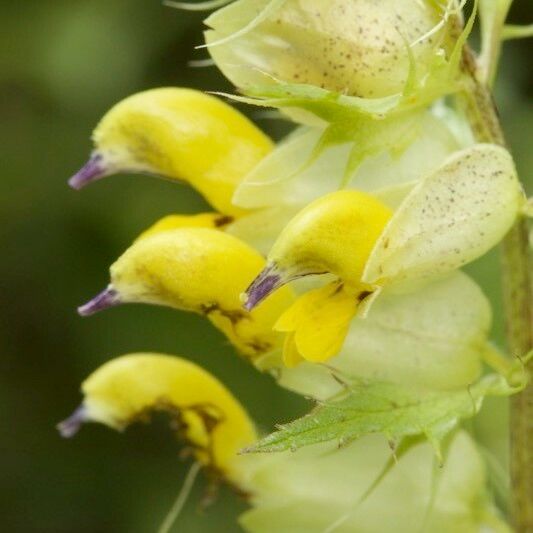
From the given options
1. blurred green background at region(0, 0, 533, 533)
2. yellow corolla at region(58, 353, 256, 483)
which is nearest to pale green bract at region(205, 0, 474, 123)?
yellow corolla at region(58, 353, 256, 483)

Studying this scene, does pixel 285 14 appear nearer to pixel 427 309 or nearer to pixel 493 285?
pixel 427 309

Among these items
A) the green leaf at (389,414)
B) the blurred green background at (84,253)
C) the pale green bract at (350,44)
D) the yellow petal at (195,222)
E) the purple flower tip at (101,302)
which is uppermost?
the pale green bract at (350,44)

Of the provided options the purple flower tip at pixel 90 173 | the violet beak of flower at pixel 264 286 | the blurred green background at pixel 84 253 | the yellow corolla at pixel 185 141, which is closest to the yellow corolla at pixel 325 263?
the violet beak of flower at pixel 264 286

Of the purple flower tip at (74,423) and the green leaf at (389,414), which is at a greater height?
the green leaf at (389,414)

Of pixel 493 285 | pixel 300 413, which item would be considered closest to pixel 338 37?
pixel 493 285

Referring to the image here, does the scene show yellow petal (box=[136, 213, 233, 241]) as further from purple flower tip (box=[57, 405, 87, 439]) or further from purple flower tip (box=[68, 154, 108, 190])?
purple flower tip (box=[57, 405, 87, 439])

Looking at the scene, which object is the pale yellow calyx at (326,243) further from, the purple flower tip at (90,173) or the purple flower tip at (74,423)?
the purple flower tip at (74,423)

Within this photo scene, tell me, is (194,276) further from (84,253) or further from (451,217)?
(84,253)
